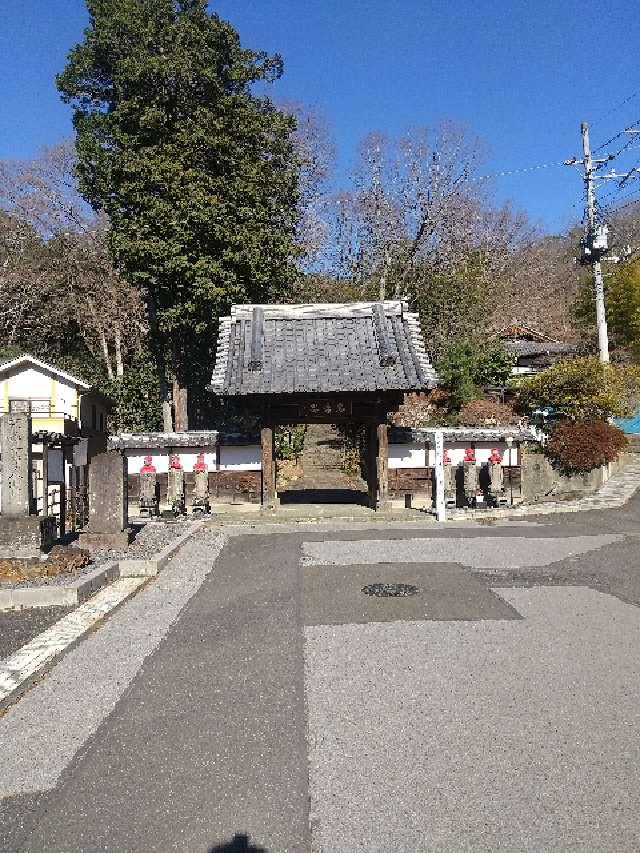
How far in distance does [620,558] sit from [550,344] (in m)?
28.4

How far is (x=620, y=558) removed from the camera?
11.2m

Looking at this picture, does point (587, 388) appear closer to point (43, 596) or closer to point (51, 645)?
point (43, 596)

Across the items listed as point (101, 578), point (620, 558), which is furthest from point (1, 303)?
point (620, 558)

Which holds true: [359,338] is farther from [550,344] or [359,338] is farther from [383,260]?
[550,344]

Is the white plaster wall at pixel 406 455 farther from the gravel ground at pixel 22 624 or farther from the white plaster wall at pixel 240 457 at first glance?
the gravel ground at pixel 22 624

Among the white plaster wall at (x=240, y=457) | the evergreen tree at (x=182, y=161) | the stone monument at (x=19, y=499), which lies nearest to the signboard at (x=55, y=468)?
the stone monument at (x=19, y=499)

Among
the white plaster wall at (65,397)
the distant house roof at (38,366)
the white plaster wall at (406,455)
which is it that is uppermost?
the distant house roof at (38,366)

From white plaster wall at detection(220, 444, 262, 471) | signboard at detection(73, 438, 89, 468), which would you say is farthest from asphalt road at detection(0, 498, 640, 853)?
white plaster wall at detection(220, 444, 262, 471)

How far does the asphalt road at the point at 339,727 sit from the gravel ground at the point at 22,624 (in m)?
0.73

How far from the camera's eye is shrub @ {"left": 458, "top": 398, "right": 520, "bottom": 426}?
23.9 m

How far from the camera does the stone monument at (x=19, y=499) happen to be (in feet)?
33.9

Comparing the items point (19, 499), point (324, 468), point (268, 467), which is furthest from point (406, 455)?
point (19, 499)

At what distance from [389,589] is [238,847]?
5738mm

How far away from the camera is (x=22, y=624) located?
760 centimetres
